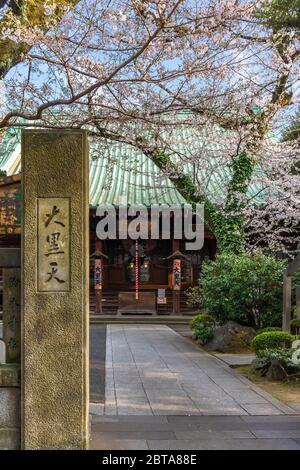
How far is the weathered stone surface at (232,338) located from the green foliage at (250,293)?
0.46m

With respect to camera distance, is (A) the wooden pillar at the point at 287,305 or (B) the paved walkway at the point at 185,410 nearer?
(B) the paved walkway at the point at 185,410

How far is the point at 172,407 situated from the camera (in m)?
6.69

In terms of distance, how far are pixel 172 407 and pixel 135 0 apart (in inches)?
218

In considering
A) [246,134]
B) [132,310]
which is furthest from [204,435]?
[132,310]

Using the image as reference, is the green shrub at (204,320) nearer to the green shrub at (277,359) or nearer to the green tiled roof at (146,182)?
the green tiled roof at (146,182)

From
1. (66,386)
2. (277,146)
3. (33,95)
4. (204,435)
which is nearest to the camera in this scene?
(66,386)

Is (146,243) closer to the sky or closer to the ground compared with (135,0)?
closer to the ground

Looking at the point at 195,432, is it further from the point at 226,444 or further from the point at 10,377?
the point at 10,377

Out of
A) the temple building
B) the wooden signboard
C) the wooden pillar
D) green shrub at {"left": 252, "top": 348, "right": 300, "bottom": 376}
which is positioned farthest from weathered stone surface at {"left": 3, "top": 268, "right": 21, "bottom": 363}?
the temple building

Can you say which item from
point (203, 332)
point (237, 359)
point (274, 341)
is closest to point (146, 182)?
point (203, 332)

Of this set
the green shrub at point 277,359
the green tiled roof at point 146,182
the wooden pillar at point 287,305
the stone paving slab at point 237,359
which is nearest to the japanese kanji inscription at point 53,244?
the green shrub at point 277,359

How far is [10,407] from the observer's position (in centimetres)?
481

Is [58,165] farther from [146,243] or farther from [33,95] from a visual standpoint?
Answer: [146,243]

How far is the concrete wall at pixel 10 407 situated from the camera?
4.79 m
